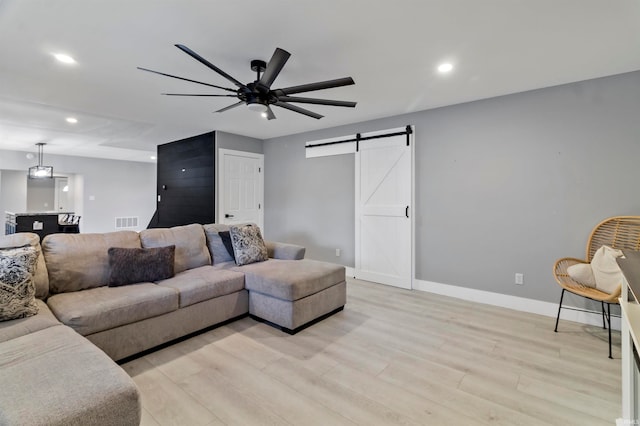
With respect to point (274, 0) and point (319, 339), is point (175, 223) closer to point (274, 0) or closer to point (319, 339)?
point (319, 339)

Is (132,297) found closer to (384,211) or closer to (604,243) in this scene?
(384,211)

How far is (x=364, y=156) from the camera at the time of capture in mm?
4629

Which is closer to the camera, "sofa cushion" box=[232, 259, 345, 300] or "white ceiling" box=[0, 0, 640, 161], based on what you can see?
"white ceiling" box=[0, 0, 640, 161]

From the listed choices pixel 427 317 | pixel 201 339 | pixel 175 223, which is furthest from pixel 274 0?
pixel 175 223

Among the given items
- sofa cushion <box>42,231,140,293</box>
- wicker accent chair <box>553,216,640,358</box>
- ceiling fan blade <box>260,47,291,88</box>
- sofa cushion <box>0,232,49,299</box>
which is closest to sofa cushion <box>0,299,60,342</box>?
sofa cushion <box>0,232,49,299</box>

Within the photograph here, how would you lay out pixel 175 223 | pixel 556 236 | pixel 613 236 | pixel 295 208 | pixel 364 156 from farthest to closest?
pixel 175 223, pixel 295 208, pixel 364 156, pixel 556 236, pixel 613 236

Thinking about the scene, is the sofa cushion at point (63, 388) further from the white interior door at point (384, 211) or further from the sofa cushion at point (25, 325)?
the white interior door at point (384, 211)

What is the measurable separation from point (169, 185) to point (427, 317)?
573 centimetres

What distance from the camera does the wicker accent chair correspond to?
265 cm

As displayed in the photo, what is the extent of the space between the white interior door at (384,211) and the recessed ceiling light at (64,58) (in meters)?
3.51

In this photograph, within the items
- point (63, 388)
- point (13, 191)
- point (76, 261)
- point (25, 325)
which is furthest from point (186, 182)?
point (13, 191)

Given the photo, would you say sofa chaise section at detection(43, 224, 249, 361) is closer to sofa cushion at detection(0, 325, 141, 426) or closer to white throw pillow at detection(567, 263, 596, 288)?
sofa cushion at detection(0, 325, 141, 426)

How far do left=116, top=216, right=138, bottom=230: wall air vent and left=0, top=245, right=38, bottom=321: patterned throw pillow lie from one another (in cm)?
805

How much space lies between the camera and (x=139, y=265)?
9.01 feet
